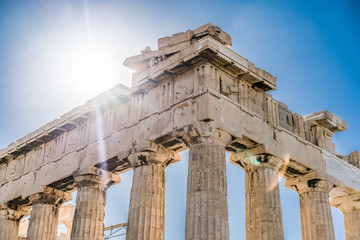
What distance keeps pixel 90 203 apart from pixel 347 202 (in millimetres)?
13263

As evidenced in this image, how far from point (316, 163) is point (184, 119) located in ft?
25.7

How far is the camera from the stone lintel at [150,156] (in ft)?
76.5

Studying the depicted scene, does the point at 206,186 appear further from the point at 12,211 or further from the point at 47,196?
the point at 12,211

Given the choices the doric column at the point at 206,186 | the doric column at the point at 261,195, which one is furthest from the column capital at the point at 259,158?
the doric column at the point at 206,186

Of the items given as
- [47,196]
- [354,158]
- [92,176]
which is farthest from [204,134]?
[354,158]

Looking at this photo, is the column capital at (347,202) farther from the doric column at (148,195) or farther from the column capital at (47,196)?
the column capital at (47,196)

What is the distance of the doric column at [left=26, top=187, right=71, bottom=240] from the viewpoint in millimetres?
28656

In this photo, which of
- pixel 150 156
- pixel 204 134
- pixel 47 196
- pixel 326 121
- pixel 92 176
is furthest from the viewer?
pixel 47 196

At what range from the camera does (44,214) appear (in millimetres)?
28969

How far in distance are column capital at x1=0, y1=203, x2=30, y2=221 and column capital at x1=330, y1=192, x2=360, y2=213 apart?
57.2ft

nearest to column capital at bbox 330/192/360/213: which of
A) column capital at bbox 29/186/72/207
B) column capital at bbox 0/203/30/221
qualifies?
column capital at bbox 29/186/72/207

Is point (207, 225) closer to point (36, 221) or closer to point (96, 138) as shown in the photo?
point (96, 138)

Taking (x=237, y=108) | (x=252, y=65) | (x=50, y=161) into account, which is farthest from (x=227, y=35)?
(x=50, y=161)

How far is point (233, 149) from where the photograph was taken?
24.1 m
